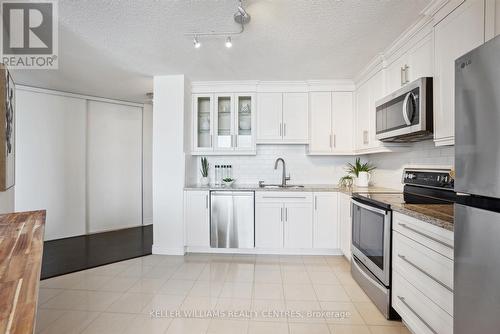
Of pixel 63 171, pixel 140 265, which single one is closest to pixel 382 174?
pixel 140 265

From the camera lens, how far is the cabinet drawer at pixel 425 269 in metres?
1.33

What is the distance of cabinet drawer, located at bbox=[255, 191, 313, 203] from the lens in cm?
333

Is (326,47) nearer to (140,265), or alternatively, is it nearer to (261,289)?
(261,289)

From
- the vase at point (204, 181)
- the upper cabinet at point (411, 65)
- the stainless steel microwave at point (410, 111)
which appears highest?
the upper cabinet at point (411, 65)

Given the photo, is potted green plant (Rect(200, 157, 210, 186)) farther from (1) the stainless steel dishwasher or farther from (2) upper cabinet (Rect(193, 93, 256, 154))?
(1) the stainless steel dishwasher

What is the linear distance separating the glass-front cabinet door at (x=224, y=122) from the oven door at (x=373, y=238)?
6.28 ft

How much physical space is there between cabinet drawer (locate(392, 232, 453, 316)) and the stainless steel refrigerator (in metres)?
0.29

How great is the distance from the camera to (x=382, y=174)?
3363mm

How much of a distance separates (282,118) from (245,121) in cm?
55

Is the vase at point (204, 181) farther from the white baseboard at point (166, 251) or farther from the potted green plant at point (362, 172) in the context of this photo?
the potted green plant at point (362, 172)

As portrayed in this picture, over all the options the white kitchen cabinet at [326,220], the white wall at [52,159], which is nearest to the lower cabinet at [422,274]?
the white kitchen cabinet at [326,220]

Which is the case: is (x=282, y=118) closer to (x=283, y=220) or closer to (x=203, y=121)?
(x=203, y=121)

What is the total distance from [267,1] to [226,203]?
2331 millimetres

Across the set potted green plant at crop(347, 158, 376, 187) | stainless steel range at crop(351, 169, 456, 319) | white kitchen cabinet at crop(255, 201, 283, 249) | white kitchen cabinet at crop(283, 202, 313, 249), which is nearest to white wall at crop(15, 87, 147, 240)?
white kitchen cabinet at crop(255, 201, 283, 249)
